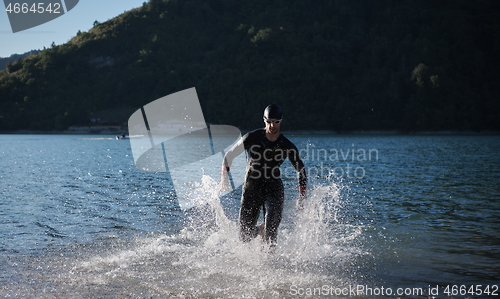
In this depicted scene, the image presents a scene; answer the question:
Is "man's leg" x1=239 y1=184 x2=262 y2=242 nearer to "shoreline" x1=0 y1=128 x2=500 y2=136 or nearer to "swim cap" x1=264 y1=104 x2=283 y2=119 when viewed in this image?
"swim cap" x1=264 y1=104 x2=283 y2=119

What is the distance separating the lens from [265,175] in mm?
8602

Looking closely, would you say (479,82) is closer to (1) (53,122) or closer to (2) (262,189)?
(1) (53,122)

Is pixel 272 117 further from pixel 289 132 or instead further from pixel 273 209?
pixel 289 132

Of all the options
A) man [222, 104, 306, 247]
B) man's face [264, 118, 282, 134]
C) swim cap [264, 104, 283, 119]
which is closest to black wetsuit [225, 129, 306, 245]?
man [222, 104, 306, 247]

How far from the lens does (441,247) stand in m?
10.9

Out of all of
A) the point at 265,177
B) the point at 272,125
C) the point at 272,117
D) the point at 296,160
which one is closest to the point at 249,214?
the point at 265,177

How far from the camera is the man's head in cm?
820

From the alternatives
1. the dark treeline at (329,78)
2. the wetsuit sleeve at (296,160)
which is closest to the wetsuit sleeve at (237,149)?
the wetsuit sleeve at (296,160)

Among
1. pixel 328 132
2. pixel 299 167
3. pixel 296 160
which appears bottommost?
pixel 328 132

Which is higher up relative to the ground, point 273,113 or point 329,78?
point 329,78

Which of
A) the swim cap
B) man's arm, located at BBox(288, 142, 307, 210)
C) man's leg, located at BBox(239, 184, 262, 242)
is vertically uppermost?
the swim cap

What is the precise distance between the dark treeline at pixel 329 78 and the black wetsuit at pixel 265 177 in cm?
13899

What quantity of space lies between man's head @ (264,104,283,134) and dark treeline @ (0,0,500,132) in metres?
139

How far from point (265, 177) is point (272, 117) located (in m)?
1.17
